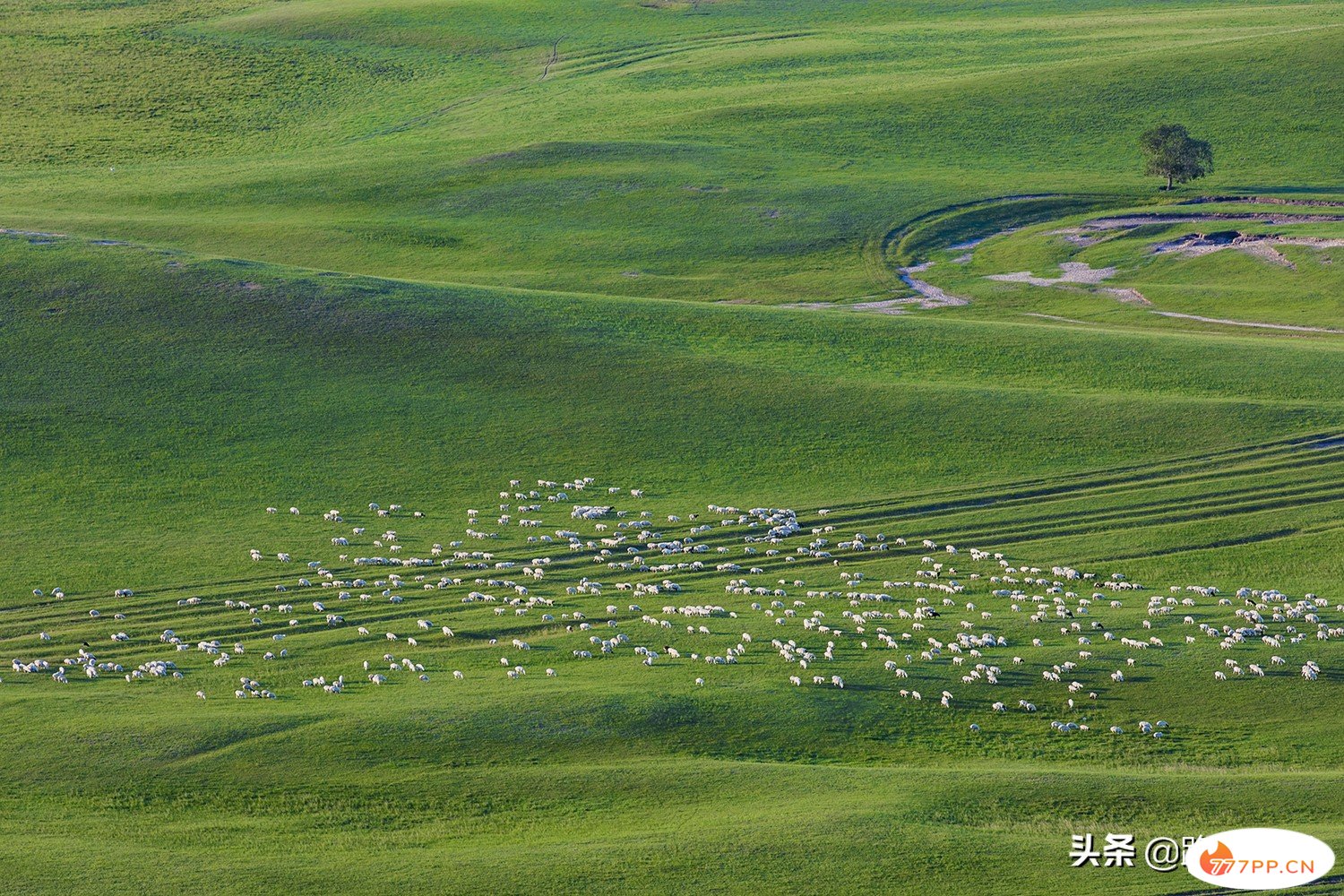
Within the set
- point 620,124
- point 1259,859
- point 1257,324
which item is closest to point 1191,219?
point 1257,324

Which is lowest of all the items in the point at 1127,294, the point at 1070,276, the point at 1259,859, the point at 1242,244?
the point at 1259,859

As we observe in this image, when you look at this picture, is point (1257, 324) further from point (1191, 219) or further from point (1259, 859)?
point (1259, 859)

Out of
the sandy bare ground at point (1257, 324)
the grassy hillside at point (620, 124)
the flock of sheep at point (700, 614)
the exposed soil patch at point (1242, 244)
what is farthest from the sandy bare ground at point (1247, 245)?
the flock of sheep at point (700, 614)

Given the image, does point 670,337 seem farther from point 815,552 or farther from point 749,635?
point 749,635

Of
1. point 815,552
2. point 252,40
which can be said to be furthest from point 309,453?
point 252,40

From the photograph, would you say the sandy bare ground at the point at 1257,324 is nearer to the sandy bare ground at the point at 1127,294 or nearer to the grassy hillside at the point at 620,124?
the sandy bare ground at the point at 1127,294

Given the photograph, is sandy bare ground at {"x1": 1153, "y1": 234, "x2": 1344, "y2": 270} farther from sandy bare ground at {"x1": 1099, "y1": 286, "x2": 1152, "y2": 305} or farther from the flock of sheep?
the flock of sheep
